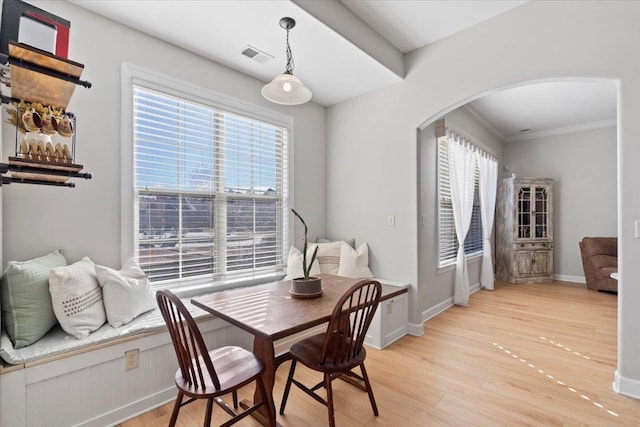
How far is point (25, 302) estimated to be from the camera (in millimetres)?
1720

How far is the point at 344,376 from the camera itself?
92.3 inches

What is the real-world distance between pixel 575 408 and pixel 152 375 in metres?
2.87

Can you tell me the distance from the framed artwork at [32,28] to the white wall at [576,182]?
24.1ft

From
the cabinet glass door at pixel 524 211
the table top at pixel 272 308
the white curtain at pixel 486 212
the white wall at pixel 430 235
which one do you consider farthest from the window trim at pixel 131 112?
the cabinet glass door at pixel 524 211

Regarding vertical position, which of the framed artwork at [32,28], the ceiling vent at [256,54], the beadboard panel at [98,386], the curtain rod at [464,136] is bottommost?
the beadboard panel at [98,386]

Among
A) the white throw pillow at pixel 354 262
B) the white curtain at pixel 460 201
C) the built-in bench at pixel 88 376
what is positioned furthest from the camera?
the white curtain at pixel 460 201

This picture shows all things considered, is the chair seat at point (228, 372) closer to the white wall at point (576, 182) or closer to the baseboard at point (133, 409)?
the baseboard at point (133, 409)

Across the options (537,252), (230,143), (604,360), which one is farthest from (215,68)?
(537,252)

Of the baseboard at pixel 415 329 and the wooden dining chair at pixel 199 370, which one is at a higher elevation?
the wooden dining chair at pixel 199 370

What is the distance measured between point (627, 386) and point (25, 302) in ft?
13.0

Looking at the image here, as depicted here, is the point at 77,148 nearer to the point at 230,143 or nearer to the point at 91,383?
the point at 230,143

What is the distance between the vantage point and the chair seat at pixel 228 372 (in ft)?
4.77

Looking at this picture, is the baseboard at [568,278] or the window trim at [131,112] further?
the baseboard at [568,278]

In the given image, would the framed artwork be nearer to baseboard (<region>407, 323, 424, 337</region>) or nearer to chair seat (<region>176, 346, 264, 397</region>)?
chair seat (<region>176, 346, 264, 397</region>)
